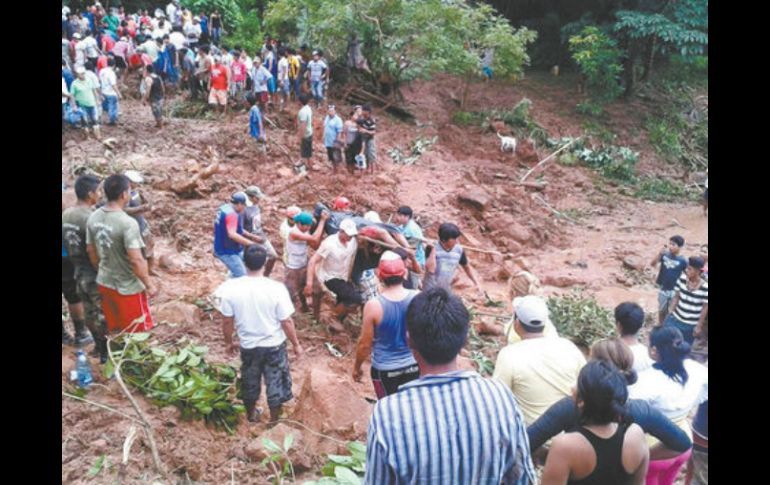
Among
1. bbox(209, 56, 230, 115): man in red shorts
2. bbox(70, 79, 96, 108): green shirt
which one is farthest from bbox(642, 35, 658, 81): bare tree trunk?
bbox(70, 79, 96, 108): green shirt

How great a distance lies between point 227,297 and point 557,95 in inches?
669

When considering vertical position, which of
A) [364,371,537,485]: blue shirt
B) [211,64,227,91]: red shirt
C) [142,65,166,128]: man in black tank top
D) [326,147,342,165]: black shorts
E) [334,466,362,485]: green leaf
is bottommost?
[334,466,362,485]: green leaf

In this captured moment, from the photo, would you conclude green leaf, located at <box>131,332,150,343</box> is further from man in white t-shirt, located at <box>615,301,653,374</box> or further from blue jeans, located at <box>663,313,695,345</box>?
blue jeans, located at <box>663,313,695,345</box>

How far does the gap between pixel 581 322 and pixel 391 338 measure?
378 cm

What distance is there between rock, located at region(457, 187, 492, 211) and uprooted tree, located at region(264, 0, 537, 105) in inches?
177

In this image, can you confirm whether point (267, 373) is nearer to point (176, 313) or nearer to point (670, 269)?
point (176, 313)

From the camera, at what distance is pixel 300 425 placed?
4.68 m

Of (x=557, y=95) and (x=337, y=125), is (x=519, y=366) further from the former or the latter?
(x=557, y=95)

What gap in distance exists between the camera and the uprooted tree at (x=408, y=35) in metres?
15.1

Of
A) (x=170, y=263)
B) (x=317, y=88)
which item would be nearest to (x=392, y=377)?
(x=170, y=263)

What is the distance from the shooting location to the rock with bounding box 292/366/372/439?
465cm

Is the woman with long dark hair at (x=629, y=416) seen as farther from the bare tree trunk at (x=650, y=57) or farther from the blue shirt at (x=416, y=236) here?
the bare tree trunk at (x=650, y=57)

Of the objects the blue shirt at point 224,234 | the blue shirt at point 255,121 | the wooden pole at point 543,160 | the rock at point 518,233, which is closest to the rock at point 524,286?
the blue shirt at point 224,234

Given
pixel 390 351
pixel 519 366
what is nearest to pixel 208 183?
pixel 390 351
